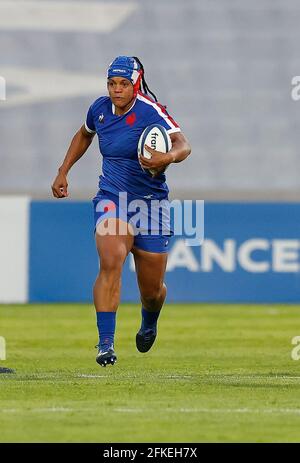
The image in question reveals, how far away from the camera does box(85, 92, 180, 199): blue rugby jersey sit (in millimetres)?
10008

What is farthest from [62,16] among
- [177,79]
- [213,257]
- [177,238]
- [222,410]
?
[222,410]

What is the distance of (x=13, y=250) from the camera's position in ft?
60.5

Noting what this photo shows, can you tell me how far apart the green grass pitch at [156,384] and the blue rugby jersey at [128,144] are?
1.47 meters

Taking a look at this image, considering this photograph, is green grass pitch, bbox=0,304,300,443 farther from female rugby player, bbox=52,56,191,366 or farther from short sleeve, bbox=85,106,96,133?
short sleeve, bbox=85,106,96,133

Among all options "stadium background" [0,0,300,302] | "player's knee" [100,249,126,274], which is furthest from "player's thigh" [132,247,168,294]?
"stadium background" [0,0,300,302]

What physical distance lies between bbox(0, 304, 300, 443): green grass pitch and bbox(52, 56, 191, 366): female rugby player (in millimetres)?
716

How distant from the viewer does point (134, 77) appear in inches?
391

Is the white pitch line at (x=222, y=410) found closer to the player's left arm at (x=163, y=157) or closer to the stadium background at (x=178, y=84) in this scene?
the player's left arm at (x=163, y=157)

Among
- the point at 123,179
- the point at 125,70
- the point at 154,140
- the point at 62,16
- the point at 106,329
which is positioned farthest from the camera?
the point at 62,16

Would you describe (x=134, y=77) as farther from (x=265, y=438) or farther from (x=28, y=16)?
(x=28, y=16)

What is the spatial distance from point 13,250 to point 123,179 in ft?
28.4

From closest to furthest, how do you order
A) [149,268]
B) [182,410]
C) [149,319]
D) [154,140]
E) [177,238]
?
[182,410] < [154,140] < [149,268] < [149,319] < [177,238]

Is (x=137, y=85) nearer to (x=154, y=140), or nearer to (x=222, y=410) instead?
(x=154, y=140)

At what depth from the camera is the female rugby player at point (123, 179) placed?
31.4ft
